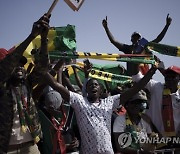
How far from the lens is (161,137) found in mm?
3861

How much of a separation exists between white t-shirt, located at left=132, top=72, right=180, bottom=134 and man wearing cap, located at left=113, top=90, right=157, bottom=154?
0.31 m

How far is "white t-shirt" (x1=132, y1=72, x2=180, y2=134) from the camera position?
4091mm

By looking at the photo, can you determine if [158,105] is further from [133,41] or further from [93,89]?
[133,41]

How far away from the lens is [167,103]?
13.6 ft

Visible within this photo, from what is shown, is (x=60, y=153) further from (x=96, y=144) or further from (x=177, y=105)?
(x=177, y=105)

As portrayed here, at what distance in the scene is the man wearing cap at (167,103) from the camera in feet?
13.3

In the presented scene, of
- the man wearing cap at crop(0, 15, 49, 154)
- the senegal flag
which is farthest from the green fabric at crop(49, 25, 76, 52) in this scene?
the man wearing cap at crop(0, 15, 49, 154)

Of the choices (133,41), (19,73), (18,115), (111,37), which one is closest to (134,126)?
(18,115)

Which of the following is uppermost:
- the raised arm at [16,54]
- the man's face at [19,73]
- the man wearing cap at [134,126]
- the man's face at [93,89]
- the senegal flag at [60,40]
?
the senegal flag at [60,40]

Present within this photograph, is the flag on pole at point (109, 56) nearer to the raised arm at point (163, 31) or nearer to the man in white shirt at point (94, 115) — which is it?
the man in white shirt at point (94, 115)

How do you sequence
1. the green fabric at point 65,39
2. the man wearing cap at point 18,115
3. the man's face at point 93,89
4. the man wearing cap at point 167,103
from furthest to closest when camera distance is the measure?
1. the green fabric at point 65,39
2. the man wearing cap at point 167,103
3. the man's face at point 93,89
4. the man wearing cap at point 18,115

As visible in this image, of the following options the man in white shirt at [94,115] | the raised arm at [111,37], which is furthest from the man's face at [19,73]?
the raised arm at [111,37]

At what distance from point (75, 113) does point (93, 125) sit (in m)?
0.32

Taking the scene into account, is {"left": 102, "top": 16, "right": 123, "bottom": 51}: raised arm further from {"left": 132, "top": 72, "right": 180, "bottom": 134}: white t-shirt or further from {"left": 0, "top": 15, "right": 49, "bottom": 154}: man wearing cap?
{"left": 0, "top": 15, "right": 49, "bottom": 154}: man wearing cap
